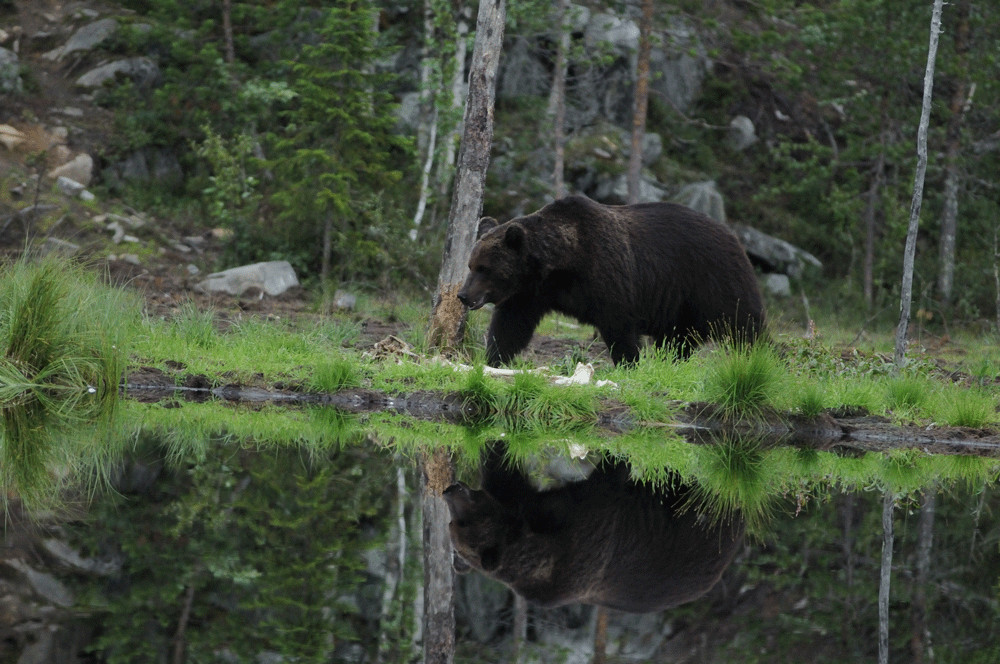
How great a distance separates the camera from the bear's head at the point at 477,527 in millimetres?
5293

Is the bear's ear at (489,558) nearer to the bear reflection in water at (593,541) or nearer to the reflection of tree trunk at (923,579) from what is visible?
the bear reflection in water at (593,541)

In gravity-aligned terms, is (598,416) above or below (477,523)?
below

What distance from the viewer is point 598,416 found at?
9.60 m

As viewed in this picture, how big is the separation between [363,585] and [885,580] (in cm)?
239

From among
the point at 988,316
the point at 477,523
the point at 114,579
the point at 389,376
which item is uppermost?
the point at 114,579

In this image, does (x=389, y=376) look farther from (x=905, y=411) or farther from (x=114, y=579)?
(x=114, y=579)

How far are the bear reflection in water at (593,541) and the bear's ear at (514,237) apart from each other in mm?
3698

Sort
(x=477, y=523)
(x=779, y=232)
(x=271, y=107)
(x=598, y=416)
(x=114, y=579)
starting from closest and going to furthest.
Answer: (x=114, y=579)
(x=477, y=523)
(x=598, y=416)
(x=271, y=107)
(x=779, y=232)

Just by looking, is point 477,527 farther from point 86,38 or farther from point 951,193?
point 86,38

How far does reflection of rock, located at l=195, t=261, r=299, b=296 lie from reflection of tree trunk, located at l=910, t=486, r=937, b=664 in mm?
11494

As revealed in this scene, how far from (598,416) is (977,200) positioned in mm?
15070

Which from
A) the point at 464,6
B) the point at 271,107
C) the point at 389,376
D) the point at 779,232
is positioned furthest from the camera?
the point at 779,232

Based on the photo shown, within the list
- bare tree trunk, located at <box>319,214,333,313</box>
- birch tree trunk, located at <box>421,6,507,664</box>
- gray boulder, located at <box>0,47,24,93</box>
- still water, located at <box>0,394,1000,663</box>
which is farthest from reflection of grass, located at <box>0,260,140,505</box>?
gray boulder, located at <box>0,47,24,93</box>

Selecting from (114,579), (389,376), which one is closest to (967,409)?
(389,376)
